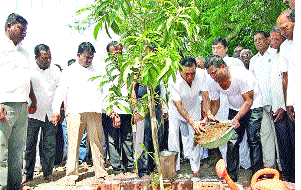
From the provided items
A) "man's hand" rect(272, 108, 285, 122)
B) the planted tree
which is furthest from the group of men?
the planted tree

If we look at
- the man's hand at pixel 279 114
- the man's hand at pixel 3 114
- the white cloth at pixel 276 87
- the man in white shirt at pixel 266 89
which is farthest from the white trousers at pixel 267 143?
the man's hand at pixel 3 114

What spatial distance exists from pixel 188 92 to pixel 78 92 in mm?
1515

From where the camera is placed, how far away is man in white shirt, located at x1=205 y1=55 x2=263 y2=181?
13.7ft

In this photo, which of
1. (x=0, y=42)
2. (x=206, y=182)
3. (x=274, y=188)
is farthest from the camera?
(x=0, y=42)

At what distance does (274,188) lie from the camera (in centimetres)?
201

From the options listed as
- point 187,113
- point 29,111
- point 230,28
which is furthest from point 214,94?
point 230,28

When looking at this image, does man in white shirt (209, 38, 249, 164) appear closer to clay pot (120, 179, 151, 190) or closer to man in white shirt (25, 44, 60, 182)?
clay pot (120, 179, 151, 190)

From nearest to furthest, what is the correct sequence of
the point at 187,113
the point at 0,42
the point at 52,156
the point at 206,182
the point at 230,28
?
the point at 206,182
the point at 0,42
the point at 187,113
the point at 52,156
the point at 230,28

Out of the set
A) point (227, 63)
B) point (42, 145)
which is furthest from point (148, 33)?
point (42, 145)

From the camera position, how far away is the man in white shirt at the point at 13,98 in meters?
3.94

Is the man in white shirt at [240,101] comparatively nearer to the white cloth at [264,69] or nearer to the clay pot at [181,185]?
the white cloth at [264,69]

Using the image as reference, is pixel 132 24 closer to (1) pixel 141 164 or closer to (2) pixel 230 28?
(1) pixel 141 164

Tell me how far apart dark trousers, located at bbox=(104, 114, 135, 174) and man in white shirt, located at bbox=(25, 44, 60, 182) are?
836 mm

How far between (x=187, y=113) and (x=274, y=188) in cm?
257
